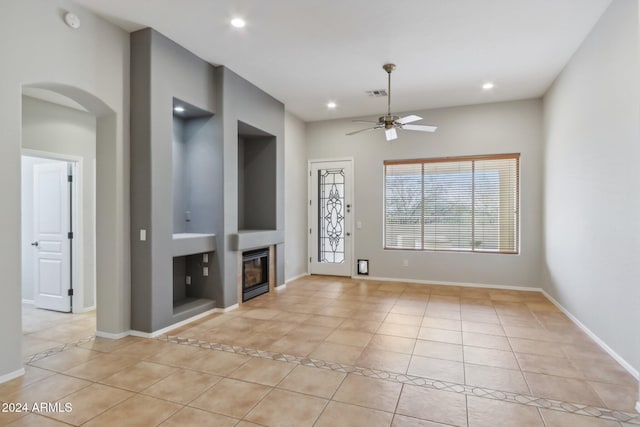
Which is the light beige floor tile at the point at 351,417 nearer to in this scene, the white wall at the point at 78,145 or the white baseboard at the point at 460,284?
the white wall at the point at 78,145

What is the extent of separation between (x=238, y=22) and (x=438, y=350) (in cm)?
390

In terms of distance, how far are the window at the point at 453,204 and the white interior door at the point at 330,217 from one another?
2.67 ft

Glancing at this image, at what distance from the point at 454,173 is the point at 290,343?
14.9ft

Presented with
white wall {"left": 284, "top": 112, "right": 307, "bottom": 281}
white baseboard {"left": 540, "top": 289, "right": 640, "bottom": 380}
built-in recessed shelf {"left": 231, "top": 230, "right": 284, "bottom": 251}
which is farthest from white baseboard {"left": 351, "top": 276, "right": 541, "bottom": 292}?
built-in recessed shelf {"left": 231, "top": 230, "right": 284, "bottom": 251}

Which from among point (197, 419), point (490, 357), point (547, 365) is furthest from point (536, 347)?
point (197, 419)

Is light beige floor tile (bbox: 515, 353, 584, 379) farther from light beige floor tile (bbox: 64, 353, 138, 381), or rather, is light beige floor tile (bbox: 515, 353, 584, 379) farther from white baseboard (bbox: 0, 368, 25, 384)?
white baseboard (bbox: 0, 368, 25, 384)

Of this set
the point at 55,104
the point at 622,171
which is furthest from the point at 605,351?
the point at 55,104

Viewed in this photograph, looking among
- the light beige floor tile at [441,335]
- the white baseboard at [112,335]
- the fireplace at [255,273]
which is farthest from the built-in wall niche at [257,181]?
the light beige floor tile at [441,335]

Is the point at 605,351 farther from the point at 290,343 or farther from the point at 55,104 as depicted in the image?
the point at 55,104

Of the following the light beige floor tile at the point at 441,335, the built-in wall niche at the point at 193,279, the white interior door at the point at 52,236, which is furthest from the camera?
the white interior door at the point at 52,236

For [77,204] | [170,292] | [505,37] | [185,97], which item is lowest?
[170,292]

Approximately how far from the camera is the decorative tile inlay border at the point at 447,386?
2359 mm

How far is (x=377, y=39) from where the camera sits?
13.1 ft

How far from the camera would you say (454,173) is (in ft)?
21.3
